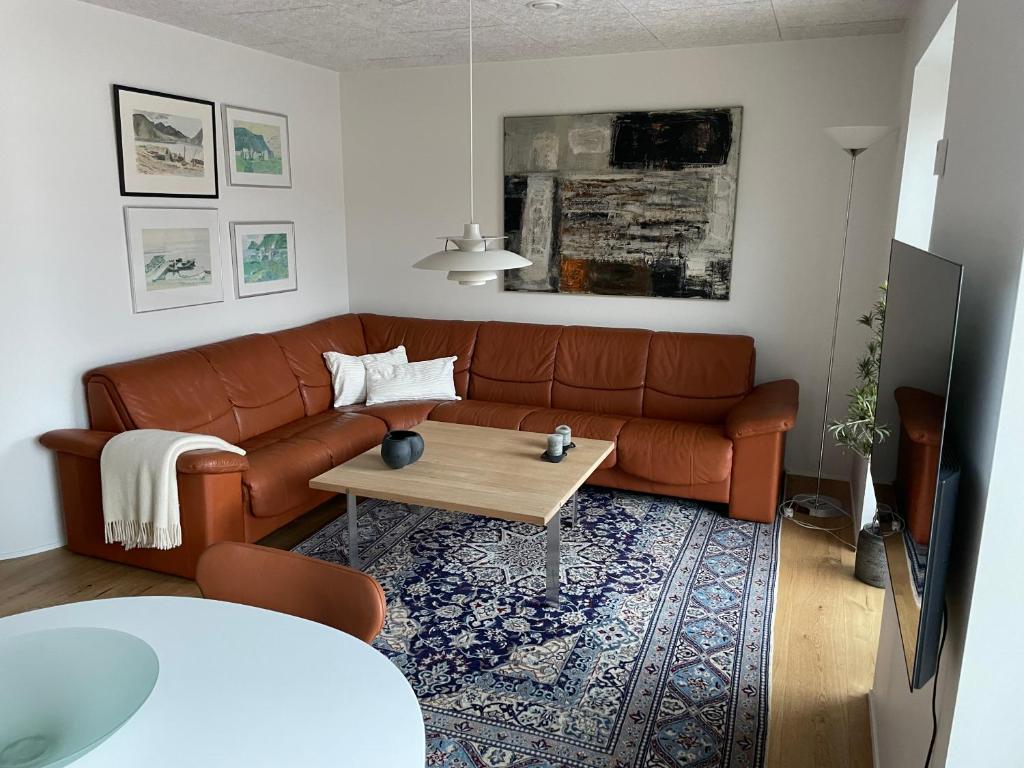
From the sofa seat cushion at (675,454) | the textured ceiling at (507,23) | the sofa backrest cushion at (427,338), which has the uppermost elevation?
the textured ceiling at (507,23)

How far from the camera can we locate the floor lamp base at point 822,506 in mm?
4134

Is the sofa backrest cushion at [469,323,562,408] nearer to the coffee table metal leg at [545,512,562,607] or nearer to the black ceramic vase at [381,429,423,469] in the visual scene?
the black ceramic vase at [381,429,423,469]

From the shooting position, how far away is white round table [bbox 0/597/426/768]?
1.23 metres

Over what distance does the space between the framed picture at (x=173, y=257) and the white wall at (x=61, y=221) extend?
57 millimetres

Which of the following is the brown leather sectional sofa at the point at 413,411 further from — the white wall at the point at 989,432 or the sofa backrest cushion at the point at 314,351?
the white wall at the point at 989,432

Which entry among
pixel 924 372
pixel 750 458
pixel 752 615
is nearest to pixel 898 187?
pixel 750 458

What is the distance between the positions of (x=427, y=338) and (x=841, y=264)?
263 centimetres

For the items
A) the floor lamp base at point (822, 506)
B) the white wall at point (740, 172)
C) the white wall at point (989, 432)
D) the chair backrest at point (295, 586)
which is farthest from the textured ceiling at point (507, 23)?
the chair backrest at point (295, 586)

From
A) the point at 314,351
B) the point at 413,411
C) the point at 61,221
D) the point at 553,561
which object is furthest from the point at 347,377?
the point at 553,561

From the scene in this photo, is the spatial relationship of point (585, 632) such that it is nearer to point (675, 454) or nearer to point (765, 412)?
point (675, 454)

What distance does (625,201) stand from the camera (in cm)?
485

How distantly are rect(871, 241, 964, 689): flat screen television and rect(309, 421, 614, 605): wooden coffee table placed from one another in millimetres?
1337

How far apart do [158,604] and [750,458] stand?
3034 millimetres

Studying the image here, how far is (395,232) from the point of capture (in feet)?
18.2
